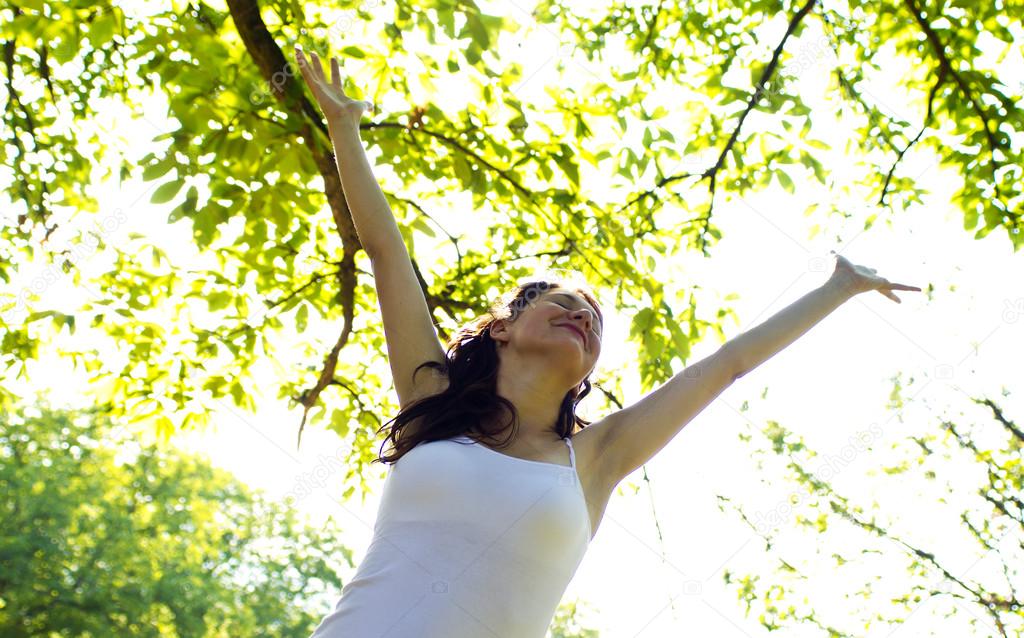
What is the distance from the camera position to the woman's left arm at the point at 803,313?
6.61ft

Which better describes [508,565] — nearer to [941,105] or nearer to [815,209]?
[941,105]

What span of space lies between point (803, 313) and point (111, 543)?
17.7 m

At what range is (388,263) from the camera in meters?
2.18

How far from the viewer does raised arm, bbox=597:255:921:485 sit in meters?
1.96

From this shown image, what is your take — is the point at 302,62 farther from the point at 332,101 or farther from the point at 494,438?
the point at 494,438

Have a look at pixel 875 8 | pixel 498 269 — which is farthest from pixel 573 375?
pixel 875 8

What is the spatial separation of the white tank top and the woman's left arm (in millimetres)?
535

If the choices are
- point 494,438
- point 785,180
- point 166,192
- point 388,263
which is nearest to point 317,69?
point 388,263

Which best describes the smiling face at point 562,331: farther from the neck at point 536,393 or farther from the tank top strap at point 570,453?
the tank top strap at point 570,453

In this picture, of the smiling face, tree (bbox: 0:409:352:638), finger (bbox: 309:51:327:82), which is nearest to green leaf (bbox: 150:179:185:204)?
finger (bbox: 309:51:327:82)

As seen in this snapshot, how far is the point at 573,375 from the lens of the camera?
6.84 ft

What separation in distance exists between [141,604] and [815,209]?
1582 centimetres

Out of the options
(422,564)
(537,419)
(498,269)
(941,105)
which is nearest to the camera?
(422,564)

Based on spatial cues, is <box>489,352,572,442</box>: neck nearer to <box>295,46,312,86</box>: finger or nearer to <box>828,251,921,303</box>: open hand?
<box>828,251,921,303</box>: open hand
